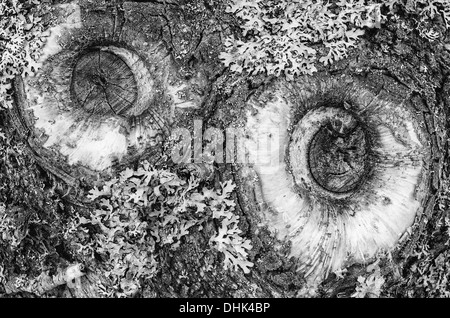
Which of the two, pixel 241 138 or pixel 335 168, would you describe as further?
pixel 335 168

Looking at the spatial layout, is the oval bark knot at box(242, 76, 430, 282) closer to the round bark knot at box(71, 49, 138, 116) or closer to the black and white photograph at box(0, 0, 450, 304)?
the black and white photograph at box(0, 0, 450, 304)

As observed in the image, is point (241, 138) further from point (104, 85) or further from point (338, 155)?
point (104, 85)

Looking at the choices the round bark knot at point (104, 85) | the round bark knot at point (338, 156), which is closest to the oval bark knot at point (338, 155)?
the round bark knot at point (338, 156)

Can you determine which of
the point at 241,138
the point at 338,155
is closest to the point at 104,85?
the point at 241,138

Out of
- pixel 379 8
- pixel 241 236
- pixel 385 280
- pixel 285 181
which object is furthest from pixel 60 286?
pixel 379 8

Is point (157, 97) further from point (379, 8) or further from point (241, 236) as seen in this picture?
point (379, 8)

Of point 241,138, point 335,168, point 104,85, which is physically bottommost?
point 335,168

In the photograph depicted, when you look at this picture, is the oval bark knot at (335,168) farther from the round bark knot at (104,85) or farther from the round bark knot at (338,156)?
the round bark knot at (104,85)

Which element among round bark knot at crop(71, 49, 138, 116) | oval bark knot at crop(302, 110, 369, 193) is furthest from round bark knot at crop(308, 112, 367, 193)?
round bark knot at crop(71, 49, 138, 116)
